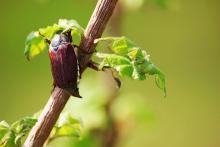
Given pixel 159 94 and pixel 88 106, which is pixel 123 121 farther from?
pixel 159 94

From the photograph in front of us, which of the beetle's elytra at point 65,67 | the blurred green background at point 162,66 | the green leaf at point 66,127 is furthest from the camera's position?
the blurred green background at point 162,66

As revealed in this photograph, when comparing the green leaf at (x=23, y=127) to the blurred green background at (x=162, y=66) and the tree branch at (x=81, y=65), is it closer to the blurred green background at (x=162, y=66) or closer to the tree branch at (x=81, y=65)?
the tree branch at (x=81, y=65)

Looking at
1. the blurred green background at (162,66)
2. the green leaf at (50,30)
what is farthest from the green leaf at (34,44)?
the blurred green background at (162,66)

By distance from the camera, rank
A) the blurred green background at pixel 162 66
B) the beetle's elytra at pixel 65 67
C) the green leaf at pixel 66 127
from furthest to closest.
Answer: the blurred green background at pixel 162 66, the green leaf at pixel 66 127, the beetle's elytra at pixel 65 67

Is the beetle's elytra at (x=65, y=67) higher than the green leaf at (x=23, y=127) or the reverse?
higher

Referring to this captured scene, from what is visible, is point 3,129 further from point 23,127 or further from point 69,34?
point 69,34

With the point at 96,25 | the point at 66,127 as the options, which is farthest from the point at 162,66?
the point at 96,25
